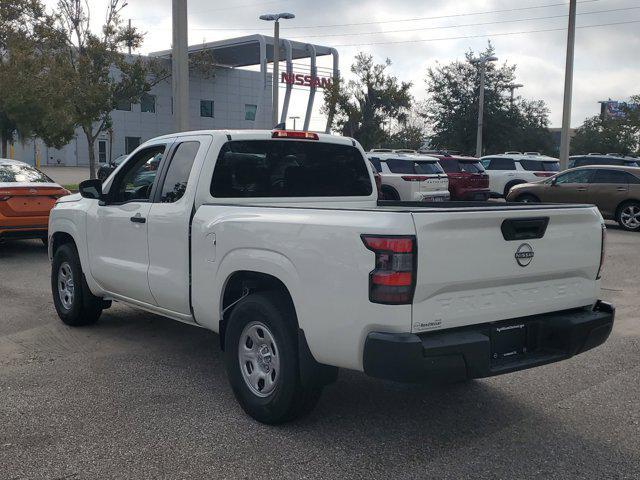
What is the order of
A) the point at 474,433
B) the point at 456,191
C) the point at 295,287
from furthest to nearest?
the point at 456,191, the point at 474,433, the point at 295,287

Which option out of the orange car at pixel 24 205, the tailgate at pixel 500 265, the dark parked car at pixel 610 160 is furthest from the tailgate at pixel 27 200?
the dark parked car at pixel 610 160

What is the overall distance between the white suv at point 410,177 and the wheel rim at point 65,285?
40.4ft

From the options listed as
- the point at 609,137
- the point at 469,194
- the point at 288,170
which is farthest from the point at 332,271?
the point at 609,137

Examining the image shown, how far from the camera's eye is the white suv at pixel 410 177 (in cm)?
1858

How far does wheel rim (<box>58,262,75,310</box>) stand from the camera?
6.90m

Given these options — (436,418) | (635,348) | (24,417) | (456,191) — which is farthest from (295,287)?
(456,191)

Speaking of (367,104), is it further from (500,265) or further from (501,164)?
(500,265)

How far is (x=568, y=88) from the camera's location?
23375 millimetres

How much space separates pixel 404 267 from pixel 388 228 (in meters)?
0.21

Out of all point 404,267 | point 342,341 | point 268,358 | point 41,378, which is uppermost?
point 404,267

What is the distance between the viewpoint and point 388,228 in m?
3.61

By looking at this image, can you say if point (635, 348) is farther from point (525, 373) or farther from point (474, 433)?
point (474, 433)

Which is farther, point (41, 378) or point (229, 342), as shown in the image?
point (41, 378)

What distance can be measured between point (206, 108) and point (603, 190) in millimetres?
43588
